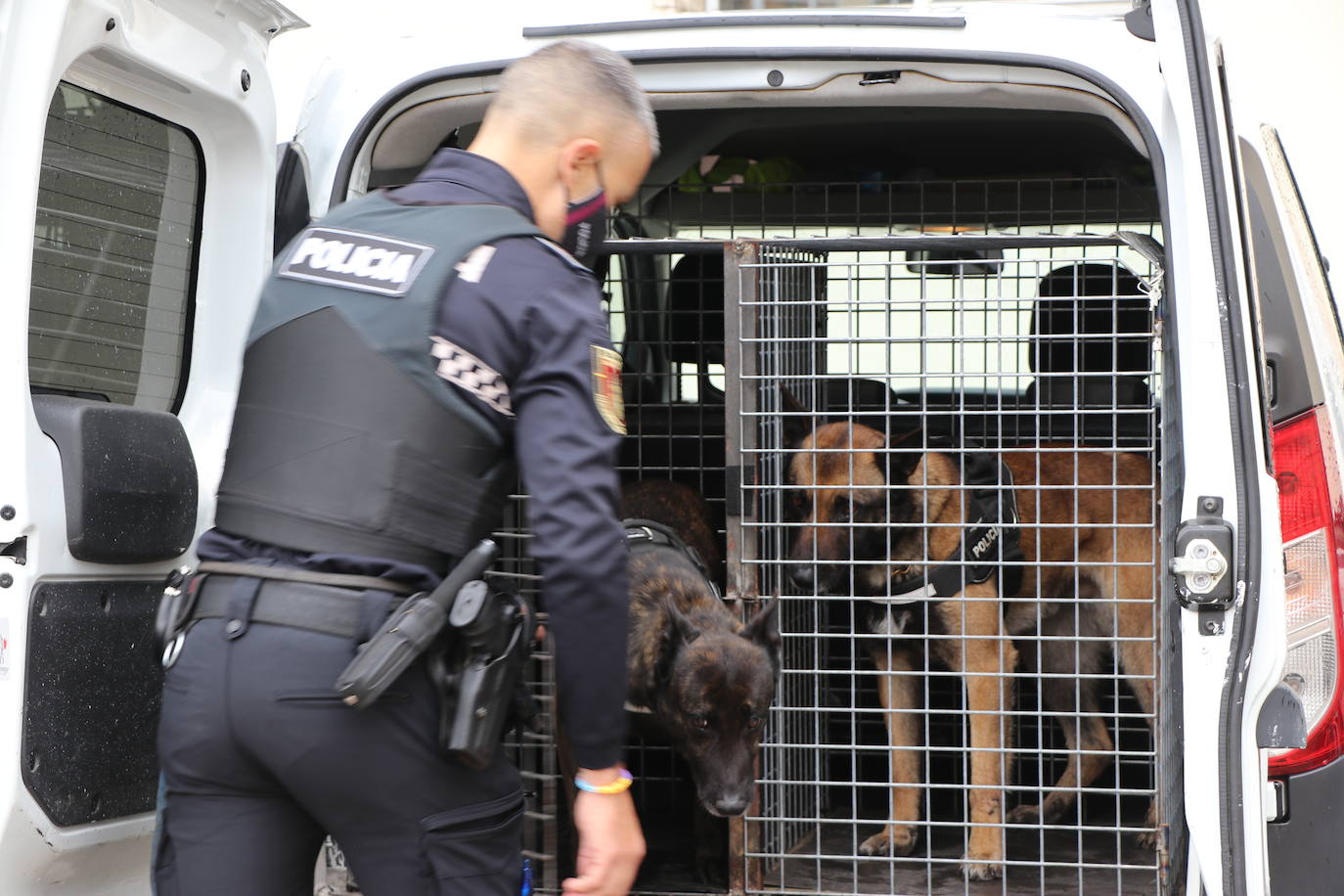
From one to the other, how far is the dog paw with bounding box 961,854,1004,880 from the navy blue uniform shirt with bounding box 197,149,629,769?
2.12m

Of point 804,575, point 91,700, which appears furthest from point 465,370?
point 804,575

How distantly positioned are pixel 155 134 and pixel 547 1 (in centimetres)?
771

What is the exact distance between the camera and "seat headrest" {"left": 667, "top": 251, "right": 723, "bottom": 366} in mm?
4809

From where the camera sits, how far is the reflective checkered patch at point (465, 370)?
6.11 ft

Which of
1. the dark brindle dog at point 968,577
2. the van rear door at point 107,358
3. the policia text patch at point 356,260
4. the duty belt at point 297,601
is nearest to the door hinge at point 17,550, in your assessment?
the van rear door at point 107,358

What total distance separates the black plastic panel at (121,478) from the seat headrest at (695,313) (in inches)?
97.7

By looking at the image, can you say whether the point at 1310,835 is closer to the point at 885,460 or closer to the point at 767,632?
the point at 767,632

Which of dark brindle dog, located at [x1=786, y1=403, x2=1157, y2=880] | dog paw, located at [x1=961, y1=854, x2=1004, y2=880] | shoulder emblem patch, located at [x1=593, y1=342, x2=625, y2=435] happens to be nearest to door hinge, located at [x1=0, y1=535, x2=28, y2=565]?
shoulder emblem patch, located at [x1=593, y1=342, x2=625, y2=435]

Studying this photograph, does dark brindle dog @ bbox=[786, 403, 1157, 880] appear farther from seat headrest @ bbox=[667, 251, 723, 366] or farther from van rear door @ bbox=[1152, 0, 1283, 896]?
van rear door @ bbox=[1152, 0, 1283, 896]

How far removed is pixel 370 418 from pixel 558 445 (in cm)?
29

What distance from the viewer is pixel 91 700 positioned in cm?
221

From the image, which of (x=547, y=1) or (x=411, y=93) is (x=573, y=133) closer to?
(x=411, y=93)

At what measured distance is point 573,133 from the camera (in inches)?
80.9

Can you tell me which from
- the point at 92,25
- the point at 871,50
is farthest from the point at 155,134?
the point at 871,50
